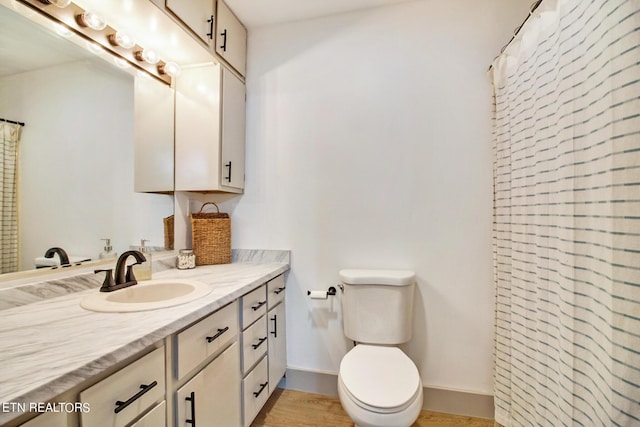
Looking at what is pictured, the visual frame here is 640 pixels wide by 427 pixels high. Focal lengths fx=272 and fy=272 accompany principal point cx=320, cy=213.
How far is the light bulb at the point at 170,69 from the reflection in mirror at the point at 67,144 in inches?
9.4

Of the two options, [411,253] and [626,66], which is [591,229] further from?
[411,253]

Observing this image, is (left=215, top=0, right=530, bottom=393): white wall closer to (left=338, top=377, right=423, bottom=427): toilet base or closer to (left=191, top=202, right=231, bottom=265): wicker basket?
(left=191, top=202, right=231, bottom=265): wicker basket

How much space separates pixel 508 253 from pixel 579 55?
891 millimetres

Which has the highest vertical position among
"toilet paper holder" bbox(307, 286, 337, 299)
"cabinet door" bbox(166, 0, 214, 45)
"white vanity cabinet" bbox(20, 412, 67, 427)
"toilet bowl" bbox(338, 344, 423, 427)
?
"cabinet door" bbox(166, 0, 214, 45)

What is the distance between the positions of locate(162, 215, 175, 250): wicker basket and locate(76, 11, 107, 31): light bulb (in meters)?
1.00

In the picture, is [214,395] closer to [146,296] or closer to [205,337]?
[205,337]

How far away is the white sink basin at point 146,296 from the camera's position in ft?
3.06

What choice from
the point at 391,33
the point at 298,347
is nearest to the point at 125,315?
the point at 298,347

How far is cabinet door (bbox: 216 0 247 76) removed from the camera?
1652 mm

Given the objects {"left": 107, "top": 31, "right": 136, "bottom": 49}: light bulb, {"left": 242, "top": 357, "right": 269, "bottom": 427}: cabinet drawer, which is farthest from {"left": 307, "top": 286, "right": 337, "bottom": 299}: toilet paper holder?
{"left": 107, "top": 31, "right": 136, "bottom": 49}: light bulb

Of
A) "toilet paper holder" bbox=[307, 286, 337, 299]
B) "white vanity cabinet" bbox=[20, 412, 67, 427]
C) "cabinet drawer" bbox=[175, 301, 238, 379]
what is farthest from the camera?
"toilet paper holder" bbox=[307, 286, 337, 299]

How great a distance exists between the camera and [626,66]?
2.25 ft

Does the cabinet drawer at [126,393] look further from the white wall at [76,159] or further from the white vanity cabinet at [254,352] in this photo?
the white wall at [76,159]

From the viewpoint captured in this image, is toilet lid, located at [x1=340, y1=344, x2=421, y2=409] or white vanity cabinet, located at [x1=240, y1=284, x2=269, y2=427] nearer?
toilet lid, located at [x1=340, y1=344, x2=421, y2=409]
